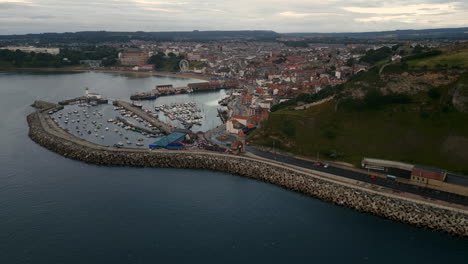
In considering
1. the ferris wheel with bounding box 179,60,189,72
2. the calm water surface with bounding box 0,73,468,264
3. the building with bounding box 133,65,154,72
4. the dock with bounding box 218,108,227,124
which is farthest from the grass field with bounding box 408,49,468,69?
the building with bounding box 133,65,154,72

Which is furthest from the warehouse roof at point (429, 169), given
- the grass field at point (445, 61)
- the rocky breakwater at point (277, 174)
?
the grass field at point (445, 61)

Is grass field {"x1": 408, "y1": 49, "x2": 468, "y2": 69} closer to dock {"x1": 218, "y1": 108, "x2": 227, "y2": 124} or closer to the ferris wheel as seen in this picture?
dock {"x1": 218, "y1": 108, "x2": 227, "y2": 124}

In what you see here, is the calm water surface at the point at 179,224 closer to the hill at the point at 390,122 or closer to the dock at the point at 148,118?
the hill at the point at 390,122

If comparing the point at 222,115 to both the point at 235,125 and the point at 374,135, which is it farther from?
the point at 374,135

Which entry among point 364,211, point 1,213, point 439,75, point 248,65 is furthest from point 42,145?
point 248,65

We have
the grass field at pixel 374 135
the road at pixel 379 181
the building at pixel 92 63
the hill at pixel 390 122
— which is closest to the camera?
the road at pixel 379 181

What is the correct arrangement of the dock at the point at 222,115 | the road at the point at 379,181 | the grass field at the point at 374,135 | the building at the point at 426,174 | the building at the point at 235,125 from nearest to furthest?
1. the road at the point at 379,181
2. the building at the point at 426,174
3. the grass field at the point at 374,135
4. the building at the point at 235,125
5. the dock at the point at 222,115
